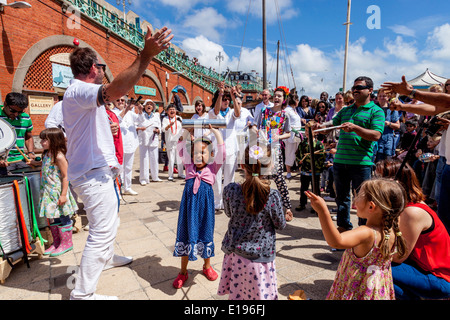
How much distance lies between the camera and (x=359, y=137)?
317 cm

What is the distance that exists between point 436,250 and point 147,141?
630cm

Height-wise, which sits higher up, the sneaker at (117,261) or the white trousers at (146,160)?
the white trousers at (146,160)

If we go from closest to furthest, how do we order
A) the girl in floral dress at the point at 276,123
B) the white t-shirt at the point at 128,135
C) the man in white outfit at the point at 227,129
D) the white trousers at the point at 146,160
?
the girl in floral dress at the point at 276,123, the man in white outfit at the point at 227,129, the white t-shirt at the point at 128,135, the white trousers at the point at 146,160

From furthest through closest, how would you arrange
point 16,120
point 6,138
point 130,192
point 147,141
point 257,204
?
point 147,141
point 130,192
point 16,120
point 6,138
point 257,204

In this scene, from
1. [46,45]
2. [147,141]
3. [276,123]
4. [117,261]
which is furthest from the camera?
[46,45]

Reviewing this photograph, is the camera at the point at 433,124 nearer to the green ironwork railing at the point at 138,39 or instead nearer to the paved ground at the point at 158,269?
the paved ground at the point at 158,269

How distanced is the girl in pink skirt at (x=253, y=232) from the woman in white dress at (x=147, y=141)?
17.5 ft

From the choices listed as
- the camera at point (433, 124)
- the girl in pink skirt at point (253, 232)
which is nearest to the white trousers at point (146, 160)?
the girl in pink skirt at point (253, 232)

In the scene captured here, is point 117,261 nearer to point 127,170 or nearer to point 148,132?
point 127,170

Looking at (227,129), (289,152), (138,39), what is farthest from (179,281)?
(138,39)

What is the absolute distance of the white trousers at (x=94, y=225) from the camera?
2.12 m

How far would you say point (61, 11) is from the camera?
1196 cm

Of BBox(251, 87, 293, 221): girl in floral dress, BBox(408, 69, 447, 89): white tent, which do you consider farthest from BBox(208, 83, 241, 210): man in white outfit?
BBox(408, 69, 447, 89): white tent

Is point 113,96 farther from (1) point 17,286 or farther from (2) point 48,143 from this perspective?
(1) point 17,286
